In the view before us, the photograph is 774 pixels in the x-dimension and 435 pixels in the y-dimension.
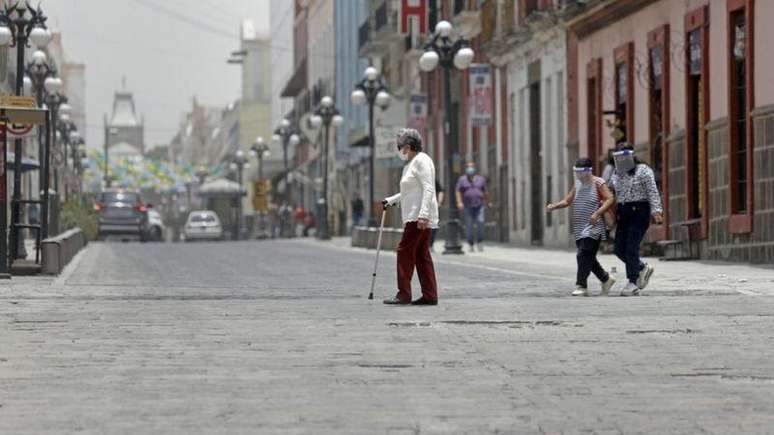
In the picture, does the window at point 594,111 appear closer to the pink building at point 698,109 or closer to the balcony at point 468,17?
the pink building at point 698,109

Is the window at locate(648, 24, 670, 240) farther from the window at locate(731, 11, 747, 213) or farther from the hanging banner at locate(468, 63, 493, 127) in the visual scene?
the hanging banner at locate(468, 63, 493, 127)

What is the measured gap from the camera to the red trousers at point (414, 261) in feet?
56.2

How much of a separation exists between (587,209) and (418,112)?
32723 millimetres

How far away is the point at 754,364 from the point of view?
11102mm

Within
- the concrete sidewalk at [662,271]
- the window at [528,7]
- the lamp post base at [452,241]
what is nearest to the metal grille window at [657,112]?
the concrete sidewalk at [662,271]

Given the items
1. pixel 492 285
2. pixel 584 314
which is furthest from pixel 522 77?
pixel 584 314

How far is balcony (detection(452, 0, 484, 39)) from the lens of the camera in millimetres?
52156

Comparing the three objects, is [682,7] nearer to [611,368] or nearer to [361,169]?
[611,368]

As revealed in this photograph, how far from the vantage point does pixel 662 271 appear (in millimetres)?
25031

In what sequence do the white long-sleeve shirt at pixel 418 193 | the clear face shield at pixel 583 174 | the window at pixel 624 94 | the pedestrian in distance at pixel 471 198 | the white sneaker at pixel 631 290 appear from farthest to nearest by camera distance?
1. the pedestrian in distance at pixel 471 198
2. the window at pixel 624 94
3. the clear face shield at pixel 583 174
4. the white sneaker at pixel 631 290
5. the white long-sleeve shirt at pixel 418 193

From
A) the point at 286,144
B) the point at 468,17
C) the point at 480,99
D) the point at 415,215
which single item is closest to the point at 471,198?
the point at 480,99

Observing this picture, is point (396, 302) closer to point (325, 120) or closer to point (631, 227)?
point (631, 227)

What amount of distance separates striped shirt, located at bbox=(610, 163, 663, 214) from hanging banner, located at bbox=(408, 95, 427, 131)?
30.9m

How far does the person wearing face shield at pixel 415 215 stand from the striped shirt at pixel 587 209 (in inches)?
82.0
